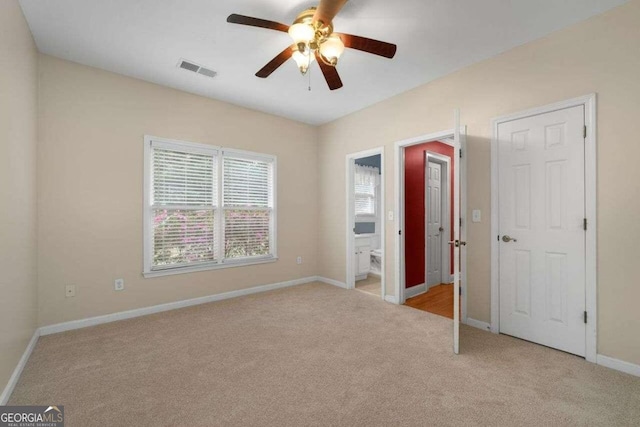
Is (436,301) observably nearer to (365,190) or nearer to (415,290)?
(415,290)

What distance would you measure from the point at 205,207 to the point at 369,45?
290 centimetres

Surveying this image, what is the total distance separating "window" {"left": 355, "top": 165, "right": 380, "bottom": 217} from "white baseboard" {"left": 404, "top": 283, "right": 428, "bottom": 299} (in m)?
2.27

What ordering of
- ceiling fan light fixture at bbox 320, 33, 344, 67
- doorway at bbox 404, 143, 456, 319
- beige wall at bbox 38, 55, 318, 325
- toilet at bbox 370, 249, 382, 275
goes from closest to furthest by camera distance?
ceiling fan light fixture at bbox 320, 33, 344, 67
beige wall at bbox 38, 55, 318, 325
doorway at bbox 404, 143, 456, 319
toilet at bbox 370, 249, 382, 275

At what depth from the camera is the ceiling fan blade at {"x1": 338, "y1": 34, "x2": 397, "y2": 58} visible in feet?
6.68

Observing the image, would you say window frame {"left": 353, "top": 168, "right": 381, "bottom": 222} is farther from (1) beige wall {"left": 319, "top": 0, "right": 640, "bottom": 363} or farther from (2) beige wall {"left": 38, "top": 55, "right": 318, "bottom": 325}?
(2) beige wall {"left": 38, "top": 55, "right": 318, "bottom": 325}

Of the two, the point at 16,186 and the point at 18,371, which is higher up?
the point at 16,186

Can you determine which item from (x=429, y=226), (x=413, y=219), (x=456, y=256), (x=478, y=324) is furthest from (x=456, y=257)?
(x=429, y=226)

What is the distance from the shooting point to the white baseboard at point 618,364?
6.89 feet

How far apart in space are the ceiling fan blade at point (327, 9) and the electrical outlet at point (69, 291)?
11.4 ft

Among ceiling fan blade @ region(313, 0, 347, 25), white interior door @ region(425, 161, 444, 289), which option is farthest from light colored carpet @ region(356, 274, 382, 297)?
ceiling fan blade @ region(313, 0, 347, 25)

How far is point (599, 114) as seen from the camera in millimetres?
2279

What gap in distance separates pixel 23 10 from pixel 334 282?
4.63 meters

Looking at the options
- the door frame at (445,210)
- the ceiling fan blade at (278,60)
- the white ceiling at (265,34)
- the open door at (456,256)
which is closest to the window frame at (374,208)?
the door frame at (445,210)

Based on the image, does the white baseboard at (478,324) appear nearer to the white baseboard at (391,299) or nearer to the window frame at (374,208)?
the white baseboard at (391,299)
